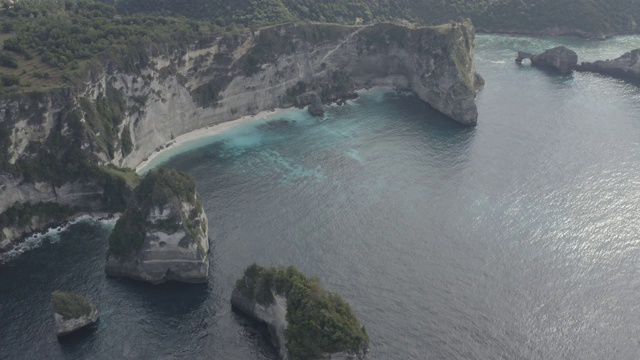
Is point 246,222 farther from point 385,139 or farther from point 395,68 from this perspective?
point 395,68

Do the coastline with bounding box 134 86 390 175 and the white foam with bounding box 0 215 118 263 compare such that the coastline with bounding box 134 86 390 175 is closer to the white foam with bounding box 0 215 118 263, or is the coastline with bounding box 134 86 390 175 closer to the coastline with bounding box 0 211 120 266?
the coastline with bounding box 0 211 120 266

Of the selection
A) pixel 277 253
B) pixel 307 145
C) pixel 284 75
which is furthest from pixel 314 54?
pixel 277 253

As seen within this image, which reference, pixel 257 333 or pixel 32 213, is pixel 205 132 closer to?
pixel 32 213

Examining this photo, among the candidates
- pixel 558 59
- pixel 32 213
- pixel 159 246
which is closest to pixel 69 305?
pixel 159 246

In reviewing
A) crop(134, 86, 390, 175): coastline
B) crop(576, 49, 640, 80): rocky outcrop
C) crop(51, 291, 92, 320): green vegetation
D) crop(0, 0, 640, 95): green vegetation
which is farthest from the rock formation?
crop(576, 49, 640, 80): rocky outcrop

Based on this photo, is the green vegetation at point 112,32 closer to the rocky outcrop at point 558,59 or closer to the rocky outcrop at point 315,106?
the rocky outcrop at point 315,106

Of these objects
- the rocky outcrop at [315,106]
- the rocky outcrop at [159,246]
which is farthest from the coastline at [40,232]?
the rocky outcrop at [315,106]

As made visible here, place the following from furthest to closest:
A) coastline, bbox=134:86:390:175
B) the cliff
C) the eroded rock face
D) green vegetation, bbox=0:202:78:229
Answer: coastline, bbox=134:86:390:175 < the cliff < green vegetation, bbox=0:202:78:229 < the eroded rock face
